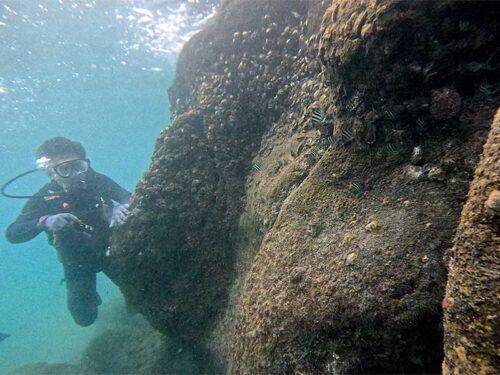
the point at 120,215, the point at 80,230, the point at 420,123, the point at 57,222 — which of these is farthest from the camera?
the point at 80,230

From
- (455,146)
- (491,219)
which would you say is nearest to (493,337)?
(491,219)

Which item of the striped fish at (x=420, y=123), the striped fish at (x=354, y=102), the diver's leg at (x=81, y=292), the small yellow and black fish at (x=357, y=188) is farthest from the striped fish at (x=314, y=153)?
the diver's leg at (x=81, y=292)

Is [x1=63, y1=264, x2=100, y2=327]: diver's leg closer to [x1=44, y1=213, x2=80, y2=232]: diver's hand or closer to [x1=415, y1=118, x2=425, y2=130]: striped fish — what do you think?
[x1=44, y1=213, x2=80, y2=232]: diver's hand

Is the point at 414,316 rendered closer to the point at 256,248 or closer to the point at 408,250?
the point at 408,250

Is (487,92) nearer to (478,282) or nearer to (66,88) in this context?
(478,282)

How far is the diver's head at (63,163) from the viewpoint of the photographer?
26.7 ft

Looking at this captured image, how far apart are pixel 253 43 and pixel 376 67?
4678 millimetres

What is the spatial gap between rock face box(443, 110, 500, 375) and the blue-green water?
17.6 m

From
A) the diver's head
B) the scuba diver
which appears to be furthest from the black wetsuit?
the diver's head

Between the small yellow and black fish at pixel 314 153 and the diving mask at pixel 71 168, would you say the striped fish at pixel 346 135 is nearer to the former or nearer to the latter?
the small yellow and black fish at pixel 314 153

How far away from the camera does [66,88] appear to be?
23.9 m

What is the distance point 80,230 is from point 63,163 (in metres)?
1.90

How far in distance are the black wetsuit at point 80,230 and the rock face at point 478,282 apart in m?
7.49

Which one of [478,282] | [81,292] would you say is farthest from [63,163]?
[478,282]
